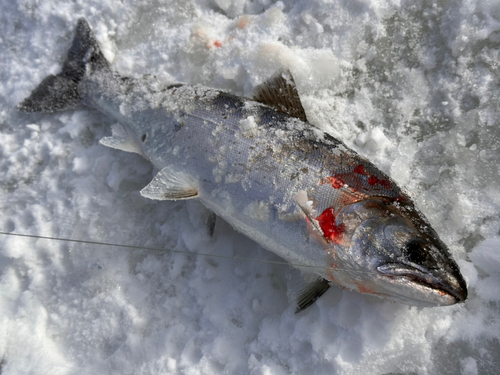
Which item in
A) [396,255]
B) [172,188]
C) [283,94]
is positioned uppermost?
[283,94]

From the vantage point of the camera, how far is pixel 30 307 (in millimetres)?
2959

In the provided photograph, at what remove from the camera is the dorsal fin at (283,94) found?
2.80 metres

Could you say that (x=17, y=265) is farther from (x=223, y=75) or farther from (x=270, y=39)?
(x=270, y=39)

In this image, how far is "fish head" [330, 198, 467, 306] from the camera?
2.06 m

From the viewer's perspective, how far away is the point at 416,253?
210 cm

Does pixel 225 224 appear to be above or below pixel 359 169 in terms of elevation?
below

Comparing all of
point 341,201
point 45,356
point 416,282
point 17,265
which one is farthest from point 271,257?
point 17,265

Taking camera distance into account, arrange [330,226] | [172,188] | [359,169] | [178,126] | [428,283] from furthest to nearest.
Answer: [178,126]
[172,188]
[359,169]
[330,226]
[428,283]

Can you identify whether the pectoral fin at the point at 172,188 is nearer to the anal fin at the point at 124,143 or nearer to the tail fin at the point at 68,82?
the anal fin at the point at 124,143

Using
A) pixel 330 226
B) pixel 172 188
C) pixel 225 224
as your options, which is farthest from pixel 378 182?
pixel 172 188

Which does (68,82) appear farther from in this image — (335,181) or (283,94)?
(335,181)

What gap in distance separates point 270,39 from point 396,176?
1681 millimetres

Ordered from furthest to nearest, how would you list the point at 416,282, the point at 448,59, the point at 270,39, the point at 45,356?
the point at 270,39
the point at 448,59
the point at 45,356
the point at 416,282

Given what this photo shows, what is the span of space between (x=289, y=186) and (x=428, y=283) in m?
0.99
